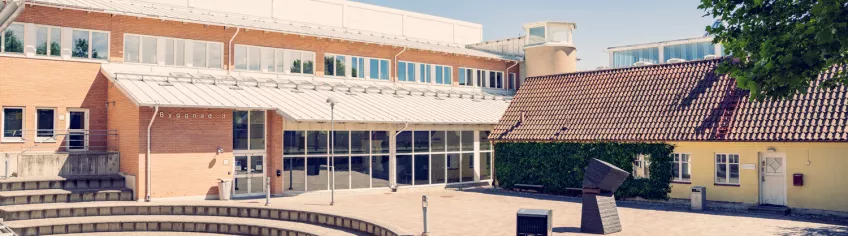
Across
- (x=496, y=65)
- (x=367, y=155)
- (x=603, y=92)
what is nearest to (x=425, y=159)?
(x=367, y=155)

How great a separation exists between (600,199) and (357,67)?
677 inches

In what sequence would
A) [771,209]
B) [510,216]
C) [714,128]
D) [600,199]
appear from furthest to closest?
[714,128] → [771,209] → [510,216] → [600,199]

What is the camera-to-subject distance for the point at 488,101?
111 ft

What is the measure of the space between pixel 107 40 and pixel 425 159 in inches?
505

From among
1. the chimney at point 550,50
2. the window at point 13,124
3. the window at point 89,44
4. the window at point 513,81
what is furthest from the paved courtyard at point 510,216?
the window at point 513,81

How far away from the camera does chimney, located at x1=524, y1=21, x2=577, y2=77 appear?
36375 millimetres

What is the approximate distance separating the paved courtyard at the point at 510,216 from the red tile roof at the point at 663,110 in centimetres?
258

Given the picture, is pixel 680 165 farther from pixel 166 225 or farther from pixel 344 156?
pixel 166 225

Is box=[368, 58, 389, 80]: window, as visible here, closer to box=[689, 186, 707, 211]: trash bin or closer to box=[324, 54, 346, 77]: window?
box=[324, 54, 346, 77]: window

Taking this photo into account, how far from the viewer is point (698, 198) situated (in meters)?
20.7

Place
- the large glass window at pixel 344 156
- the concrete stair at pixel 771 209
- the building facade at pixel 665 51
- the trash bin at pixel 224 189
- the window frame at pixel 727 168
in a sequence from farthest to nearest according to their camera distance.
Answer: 1. the building facade at pixel 665 51
2. the large glass window at pixel 344 156
3. the trash bin at pixel 224 189
4. the window frame at pixel 727 168
5. the concrete stair at pixel 771 209

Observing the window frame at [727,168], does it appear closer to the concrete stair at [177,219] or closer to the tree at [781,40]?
the tree at [781,40]

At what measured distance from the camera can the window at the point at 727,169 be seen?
838 inches

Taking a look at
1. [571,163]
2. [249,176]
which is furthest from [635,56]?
[249,176]
